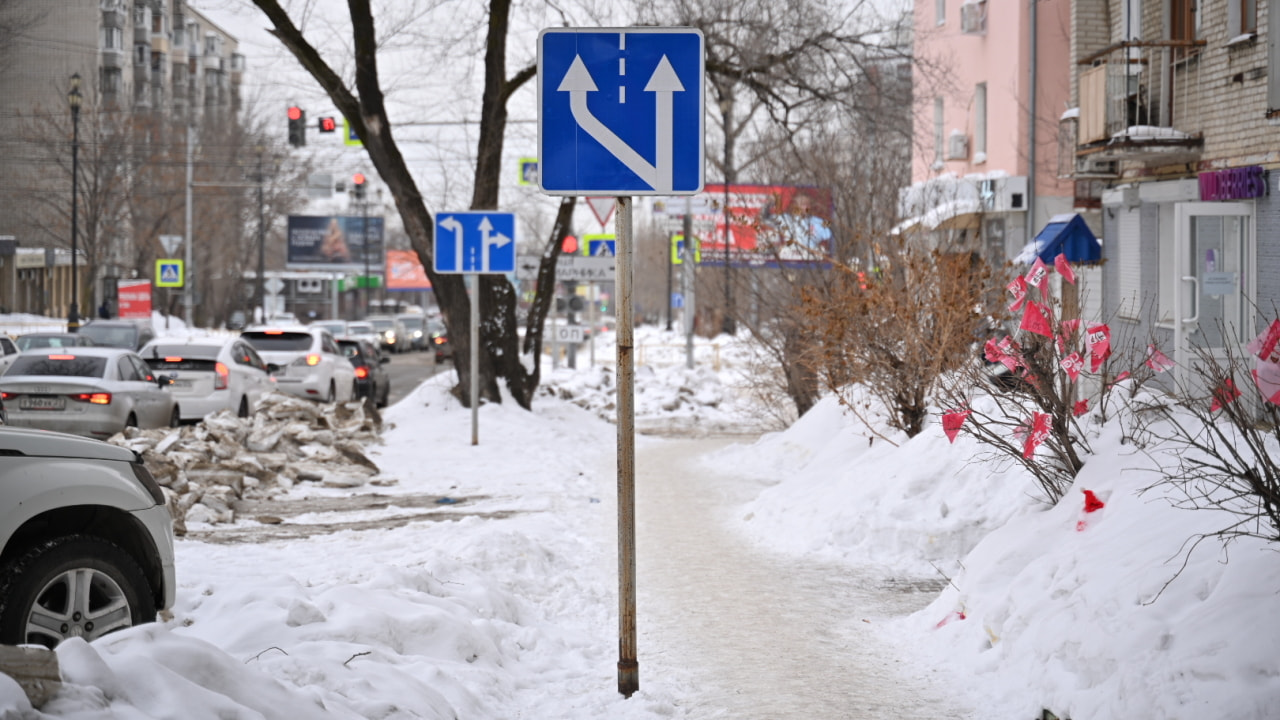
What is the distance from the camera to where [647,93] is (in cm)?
636

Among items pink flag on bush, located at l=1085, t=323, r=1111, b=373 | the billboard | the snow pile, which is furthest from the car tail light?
the billboard

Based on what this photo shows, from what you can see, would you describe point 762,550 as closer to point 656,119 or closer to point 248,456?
point 656,119

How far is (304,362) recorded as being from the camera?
25.4m

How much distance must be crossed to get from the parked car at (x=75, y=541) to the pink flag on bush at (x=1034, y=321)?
4757 millimetres

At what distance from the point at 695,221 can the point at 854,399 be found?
28.1 metres

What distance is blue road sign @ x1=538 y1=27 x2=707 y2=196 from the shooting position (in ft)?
20.7

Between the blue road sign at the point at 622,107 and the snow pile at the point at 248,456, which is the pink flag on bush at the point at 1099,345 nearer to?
the blue road sign at the point at 622,107

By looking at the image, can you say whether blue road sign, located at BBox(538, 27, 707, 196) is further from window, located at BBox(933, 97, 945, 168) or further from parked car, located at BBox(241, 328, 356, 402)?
window, located at BBox(933, 97, 945, 168)

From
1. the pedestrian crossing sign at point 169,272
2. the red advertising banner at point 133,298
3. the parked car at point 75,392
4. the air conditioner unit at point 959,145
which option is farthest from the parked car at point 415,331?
the parked car at point 75,392

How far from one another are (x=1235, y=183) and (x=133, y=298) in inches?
1575

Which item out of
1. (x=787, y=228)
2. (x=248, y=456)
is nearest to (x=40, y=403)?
(x=248, y=456)

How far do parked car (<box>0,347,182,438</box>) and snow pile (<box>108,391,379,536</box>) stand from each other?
1.15 meters

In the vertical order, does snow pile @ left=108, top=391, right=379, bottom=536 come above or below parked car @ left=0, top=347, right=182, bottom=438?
below

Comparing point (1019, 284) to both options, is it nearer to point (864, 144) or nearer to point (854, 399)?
point (854, 399)
